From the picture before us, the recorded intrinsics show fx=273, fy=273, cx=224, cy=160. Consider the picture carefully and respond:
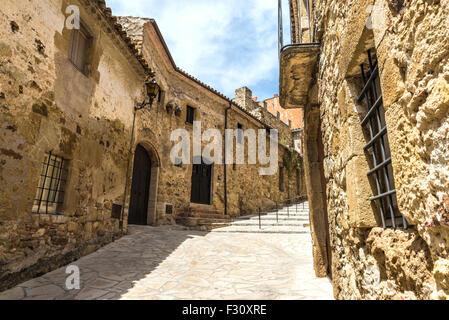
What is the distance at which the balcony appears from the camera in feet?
11.7

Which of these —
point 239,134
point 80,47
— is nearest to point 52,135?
point 80,47

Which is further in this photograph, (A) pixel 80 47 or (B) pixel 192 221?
(B) pixel 192 221

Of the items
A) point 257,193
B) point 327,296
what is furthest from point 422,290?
point 257,193

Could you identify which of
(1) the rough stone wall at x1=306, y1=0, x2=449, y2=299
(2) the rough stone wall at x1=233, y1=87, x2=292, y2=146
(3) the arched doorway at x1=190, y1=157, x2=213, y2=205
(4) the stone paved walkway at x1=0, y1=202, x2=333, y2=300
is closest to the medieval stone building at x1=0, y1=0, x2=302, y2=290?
(4) the stone paved walkway at x1=0, y1=202, x2=333, y2=300

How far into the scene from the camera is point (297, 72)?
4.03 m

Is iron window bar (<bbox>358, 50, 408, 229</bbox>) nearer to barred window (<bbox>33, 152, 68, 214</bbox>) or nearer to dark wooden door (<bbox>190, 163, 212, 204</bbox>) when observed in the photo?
barred window (<bbox>33, 152, 68, 214</bbox>)

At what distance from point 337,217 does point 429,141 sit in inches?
77.9

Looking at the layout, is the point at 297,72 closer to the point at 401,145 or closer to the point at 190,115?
the point at 401,145

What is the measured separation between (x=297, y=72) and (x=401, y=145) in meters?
2.82

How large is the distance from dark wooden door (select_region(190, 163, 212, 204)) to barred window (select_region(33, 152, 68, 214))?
702 cm

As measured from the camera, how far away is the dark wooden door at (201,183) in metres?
12.1

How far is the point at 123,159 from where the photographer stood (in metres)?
7.37

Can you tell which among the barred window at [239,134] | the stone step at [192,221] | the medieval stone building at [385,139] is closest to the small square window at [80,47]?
the medieval stone building at [385,139]
